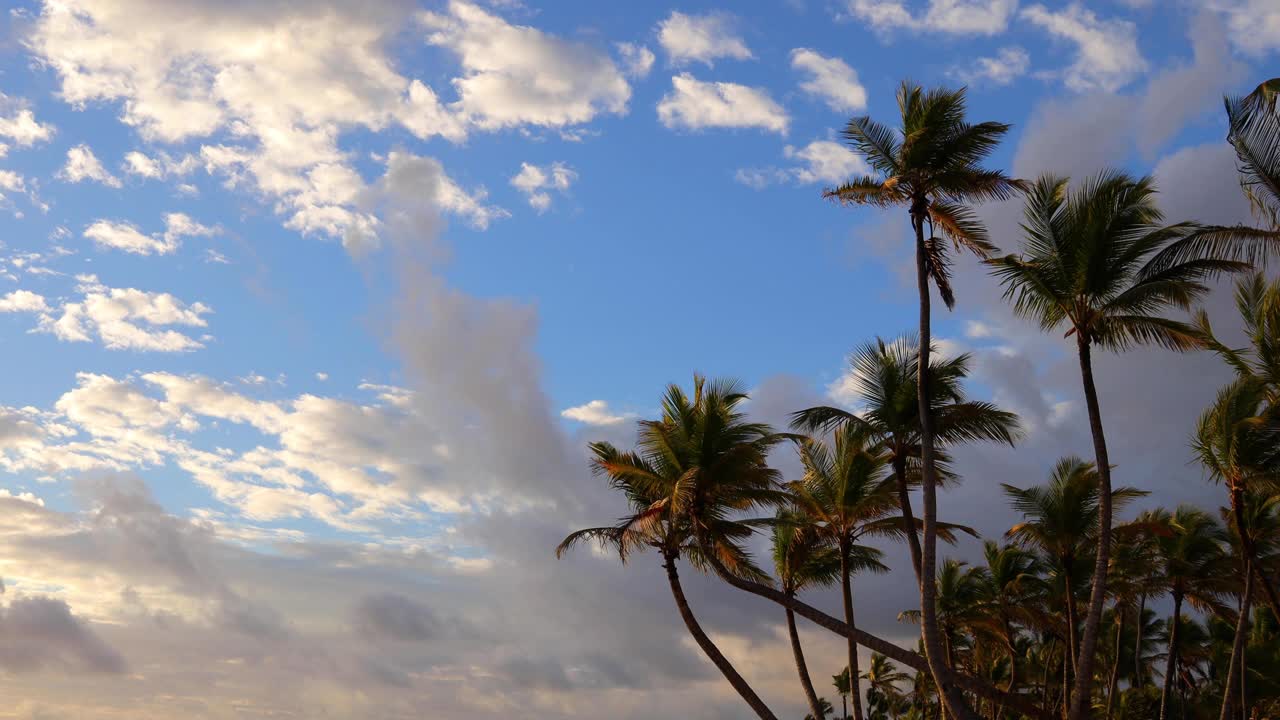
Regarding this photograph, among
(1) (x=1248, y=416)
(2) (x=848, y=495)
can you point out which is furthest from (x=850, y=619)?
(1) (x=1248, y=416)

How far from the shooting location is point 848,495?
93.8 ft

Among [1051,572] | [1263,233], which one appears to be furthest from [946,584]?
[1263,233]

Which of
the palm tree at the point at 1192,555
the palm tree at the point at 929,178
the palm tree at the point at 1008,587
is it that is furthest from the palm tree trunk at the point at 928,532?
the palm tree at the point at 1008,587

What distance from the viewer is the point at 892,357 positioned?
26.9 metres

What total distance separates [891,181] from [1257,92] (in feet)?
35.0

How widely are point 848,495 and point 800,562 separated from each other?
4.01m

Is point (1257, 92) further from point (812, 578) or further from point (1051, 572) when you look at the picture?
point (1051, 572)

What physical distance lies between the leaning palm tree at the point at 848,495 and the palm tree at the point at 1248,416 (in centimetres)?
690

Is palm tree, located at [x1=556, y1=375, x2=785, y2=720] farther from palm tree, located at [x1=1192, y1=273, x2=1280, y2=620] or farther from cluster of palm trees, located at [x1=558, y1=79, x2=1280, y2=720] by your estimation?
palm tree, located at [x1=1192, y1=273, x2=1280, y2=620]

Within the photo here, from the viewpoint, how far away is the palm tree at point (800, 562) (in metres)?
29.0

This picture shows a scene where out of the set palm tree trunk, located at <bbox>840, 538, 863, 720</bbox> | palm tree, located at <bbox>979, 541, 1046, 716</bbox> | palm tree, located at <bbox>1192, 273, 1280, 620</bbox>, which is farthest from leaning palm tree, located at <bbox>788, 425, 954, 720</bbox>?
palm tree, located at <bbox>979, 541, 1046, 716</bbox>

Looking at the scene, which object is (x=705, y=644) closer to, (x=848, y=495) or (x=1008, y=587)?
(x=848, y=495)

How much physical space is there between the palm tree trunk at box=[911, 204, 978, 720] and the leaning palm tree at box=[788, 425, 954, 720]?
5.19m

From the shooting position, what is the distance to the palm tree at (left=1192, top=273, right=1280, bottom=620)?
72.9 ft
